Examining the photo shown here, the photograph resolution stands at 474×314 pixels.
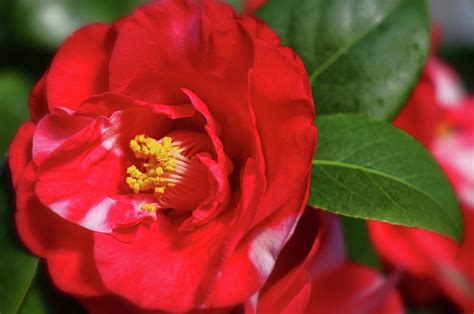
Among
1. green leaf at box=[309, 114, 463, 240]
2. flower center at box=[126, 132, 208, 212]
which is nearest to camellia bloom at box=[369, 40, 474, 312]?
green leaf at box=[309, 114, 463, 240]

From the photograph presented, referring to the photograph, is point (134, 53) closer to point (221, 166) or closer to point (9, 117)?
point (221, 166)

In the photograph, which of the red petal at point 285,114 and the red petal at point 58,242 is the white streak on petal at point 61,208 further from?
the red petal at point 285,114

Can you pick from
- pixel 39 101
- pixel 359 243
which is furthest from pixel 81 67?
pixel 359 243

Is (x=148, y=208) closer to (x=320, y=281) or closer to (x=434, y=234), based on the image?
(x=320, y=281)

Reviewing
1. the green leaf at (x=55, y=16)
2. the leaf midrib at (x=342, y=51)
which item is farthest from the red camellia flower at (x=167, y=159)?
the green leaf at (x=55, y=16)

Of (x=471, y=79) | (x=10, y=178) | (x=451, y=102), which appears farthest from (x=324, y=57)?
(x=471, y=79)
